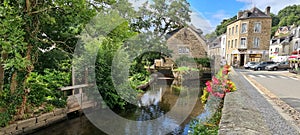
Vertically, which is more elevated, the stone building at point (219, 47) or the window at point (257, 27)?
the window at point (257, 27)

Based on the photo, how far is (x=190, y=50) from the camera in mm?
24453

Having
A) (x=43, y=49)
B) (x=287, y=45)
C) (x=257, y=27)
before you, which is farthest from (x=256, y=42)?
(x=43, y=49)

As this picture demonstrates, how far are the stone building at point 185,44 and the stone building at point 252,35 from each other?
6305 mm

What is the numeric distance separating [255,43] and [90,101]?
25.7 m

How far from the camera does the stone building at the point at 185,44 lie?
23.6 metres

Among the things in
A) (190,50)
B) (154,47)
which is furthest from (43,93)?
(190,50)

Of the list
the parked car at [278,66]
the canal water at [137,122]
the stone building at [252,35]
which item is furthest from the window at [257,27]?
the canal water at [137,122]

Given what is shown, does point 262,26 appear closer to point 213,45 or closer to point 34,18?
point 213,45

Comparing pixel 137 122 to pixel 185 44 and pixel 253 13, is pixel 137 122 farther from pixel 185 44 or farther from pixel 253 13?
pixel 253 13

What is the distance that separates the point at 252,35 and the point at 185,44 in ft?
31.6

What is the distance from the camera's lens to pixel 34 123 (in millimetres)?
5406

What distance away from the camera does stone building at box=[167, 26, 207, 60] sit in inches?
930

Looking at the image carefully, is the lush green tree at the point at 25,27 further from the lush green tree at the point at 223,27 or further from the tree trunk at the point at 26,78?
the lush green tree at the point at 223,27

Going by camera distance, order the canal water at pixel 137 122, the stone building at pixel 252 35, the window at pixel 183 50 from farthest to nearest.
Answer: the stone building at pixel 252 35
the window at pixel 183 50
the canal water at pixel 137 122
